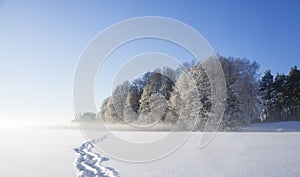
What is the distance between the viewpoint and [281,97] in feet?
140

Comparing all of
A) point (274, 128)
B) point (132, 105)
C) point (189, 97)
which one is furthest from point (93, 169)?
point (132, 105)

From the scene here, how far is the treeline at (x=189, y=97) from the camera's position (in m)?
28.9

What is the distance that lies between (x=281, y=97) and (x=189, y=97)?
1937cm

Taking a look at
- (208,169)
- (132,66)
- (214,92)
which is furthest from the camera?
(214,92)

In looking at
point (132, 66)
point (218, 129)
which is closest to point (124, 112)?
point (218, 129)

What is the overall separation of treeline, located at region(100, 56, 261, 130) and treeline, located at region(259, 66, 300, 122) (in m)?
8.40

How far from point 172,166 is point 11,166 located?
398cm

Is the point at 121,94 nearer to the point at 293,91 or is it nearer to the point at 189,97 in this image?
the point at 189,97

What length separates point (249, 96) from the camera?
3139 cm

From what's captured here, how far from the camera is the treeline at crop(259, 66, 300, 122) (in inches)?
1626

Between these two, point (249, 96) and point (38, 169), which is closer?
point (38, 169)

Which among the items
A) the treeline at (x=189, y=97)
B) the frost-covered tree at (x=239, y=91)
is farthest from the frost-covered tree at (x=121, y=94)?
the frost-covered tree at (x=239, y=91)

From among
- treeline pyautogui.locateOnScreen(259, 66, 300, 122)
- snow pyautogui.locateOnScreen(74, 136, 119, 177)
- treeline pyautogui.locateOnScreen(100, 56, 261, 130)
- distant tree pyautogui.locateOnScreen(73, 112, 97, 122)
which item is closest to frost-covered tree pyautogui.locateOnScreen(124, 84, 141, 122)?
treeline pyautogui.locateOnScreen(100, 56, 261, 130)

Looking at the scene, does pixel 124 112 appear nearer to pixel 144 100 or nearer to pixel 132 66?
pixel 144 100
